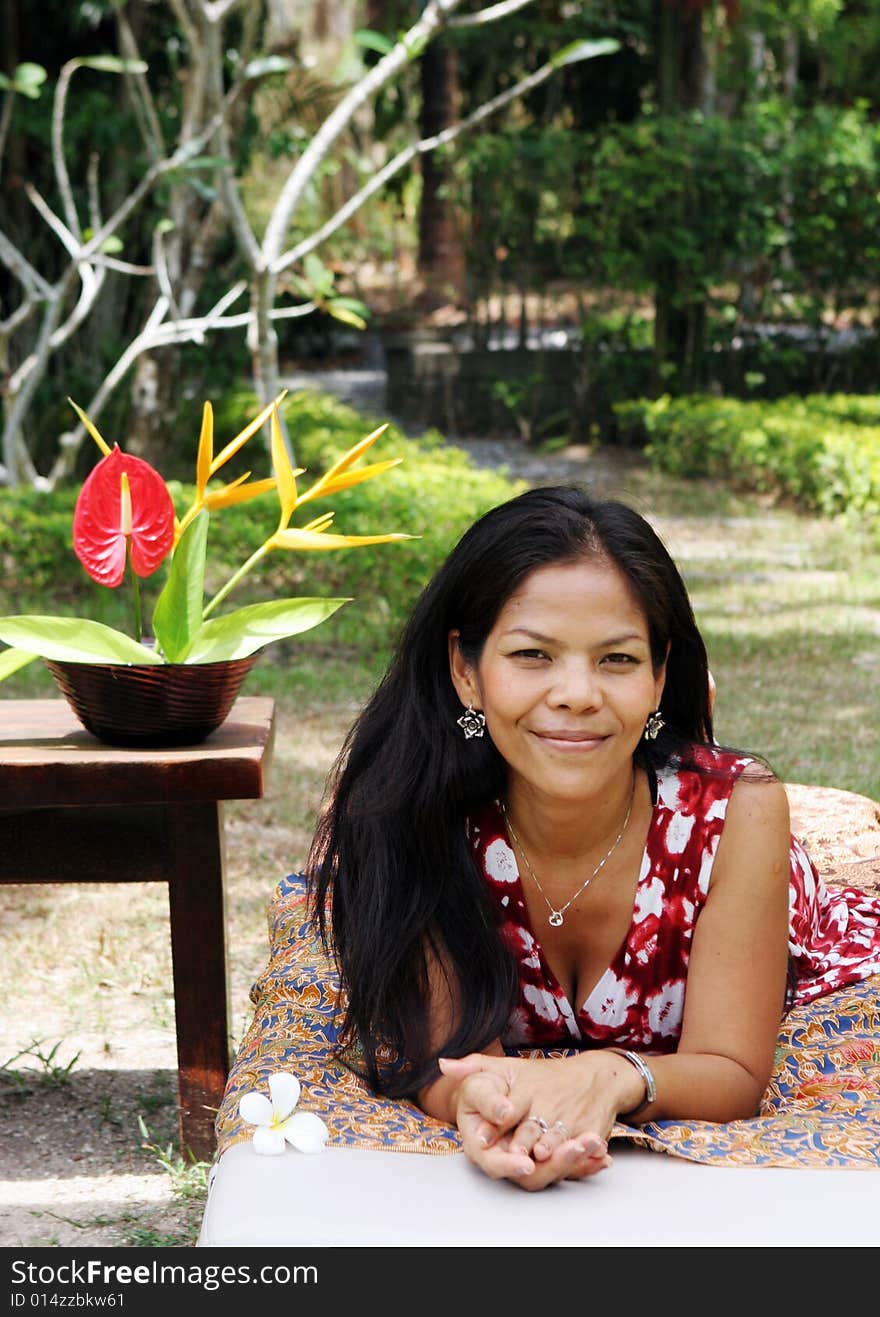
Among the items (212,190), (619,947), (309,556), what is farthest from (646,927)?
(212,190)

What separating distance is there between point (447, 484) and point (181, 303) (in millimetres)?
1824

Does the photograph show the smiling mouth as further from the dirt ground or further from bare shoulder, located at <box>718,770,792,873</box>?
the dirt ground

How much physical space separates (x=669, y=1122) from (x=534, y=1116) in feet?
0.96

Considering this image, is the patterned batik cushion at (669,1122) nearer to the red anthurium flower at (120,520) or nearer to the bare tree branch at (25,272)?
the red anthurium flower at (120,520)

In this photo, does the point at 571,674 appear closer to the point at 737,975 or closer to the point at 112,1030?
the point at 737,975

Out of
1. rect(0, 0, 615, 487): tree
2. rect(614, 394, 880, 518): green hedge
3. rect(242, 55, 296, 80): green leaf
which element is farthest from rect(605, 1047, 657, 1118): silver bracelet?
rect(614, 394, 880, 518): green hedge

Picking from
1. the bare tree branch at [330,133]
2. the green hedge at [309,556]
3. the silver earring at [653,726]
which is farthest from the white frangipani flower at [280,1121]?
the bare tree branch at [330,133]

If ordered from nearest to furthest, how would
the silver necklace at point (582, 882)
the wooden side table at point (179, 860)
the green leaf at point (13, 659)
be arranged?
the silver necklace at point (582, 882) → the green leaf at point (13, 659) → the wooden side table at point (179, 860)

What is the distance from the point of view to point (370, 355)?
19.1m

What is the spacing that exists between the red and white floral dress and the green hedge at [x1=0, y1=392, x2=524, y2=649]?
4.75 metres

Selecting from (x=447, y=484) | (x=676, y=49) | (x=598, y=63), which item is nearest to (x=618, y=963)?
(x=447, y=484)

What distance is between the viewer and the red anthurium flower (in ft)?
10.1

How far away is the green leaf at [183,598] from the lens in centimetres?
302
